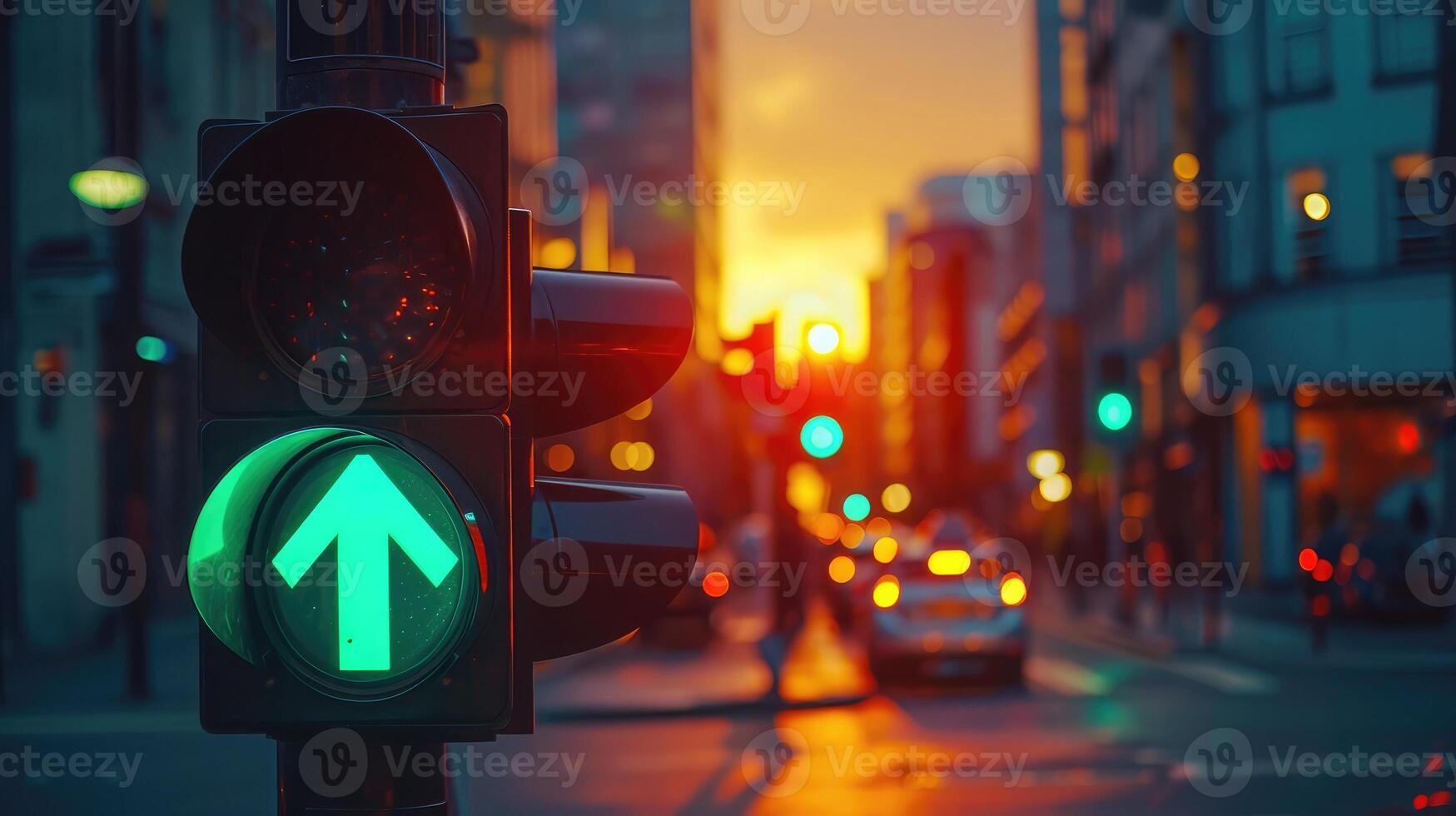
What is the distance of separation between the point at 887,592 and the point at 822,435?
2.99 m

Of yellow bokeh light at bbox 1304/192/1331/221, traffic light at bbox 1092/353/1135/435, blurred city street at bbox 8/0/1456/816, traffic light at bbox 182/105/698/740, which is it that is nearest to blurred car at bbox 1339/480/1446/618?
blurred city street at bbox 8/0/1456/816

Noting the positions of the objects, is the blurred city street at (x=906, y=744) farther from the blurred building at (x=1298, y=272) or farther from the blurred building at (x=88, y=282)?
the blurred building at (x=1298, y=272)

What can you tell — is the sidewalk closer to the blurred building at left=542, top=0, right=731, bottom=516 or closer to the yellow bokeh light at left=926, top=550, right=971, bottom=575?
the yellow bokeh light at left=926, top=550, right=971, bottom=575

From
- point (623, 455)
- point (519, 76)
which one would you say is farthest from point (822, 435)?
point (623, 455)

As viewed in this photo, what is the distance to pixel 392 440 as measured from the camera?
2.39 m

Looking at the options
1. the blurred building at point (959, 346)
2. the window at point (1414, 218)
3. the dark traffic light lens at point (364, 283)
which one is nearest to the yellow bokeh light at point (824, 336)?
the dark traffic light lens at point (364, 283)

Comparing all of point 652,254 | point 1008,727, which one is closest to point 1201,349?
point 1008,727

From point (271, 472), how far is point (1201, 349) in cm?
3852

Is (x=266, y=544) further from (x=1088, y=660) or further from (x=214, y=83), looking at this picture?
(x=214, y=83)

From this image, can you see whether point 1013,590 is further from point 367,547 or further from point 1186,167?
point 1186,167

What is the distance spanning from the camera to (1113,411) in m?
21.0

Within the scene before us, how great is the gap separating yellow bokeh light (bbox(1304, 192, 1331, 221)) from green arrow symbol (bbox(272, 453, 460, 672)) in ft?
109

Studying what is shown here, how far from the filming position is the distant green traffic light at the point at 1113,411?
21.0 m

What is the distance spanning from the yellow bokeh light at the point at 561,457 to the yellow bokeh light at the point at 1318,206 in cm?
2859
